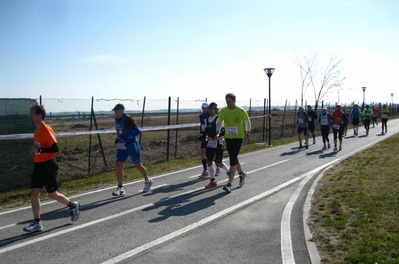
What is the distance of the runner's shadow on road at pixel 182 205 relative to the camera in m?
6.93

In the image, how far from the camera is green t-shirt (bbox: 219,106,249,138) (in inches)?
345

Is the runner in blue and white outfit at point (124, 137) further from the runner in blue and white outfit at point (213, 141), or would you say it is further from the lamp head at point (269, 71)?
the lamp head at point (269, 71)

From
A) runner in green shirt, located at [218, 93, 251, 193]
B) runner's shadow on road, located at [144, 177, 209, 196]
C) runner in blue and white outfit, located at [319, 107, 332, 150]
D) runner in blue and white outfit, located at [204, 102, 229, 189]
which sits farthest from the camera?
runner in blue and white outfit, located at [319, 107, 332, 150]

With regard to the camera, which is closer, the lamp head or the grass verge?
the grass verge

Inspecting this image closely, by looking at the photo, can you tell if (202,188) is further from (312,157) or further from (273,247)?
(312,157)

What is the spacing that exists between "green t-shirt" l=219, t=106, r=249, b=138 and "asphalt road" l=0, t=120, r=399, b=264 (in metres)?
1.27

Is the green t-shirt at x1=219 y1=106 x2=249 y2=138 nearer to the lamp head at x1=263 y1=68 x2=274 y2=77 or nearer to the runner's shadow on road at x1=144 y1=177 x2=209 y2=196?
the runner's shadow on road at x1=144 y1=177 x2=209 y2=196

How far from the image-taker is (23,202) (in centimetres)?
838

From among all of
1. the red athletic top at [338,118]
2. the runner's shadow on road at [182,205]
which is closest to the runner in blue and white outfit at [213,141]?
the runner's shadow on road at [182,205]

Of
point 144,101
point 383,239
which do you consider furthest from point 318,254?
point 144,101

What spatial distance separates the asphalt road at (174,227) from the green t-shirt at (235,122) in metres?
1.27

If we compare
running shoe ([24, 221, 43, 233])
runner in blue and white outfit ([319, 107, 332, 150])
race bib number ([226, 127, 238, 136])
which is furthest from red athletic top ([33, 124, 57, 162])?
runner in blue and white outfit ([319, 107, 332, 150])

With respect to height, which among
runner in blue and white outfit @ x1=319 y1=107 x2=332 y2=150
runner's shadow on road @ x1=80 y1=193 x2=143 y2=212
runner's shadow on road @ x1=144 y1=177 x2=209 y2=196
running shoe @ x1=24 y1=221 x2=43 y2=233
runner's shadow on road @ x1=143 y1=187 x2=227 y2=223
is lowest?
runner's shadow on road @ x1=144 y1=177 x2=209 y2=196

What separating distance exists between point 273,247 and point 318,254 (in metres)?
0.60
